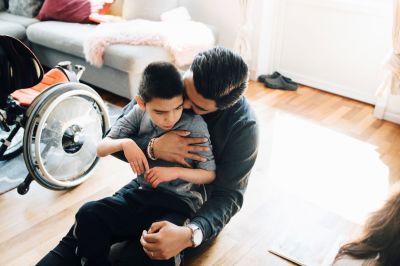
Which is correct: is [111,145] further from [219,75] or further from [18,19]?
[18,19]

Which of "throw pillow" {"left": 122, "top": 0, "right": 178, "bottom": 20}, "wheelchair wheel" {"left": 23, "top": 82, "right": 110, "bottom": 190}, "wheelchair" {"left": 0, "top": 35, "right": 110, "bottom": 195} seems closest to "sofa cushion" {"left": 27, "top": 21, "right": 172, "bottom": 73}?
"throw pillow" {"left": 122, "top": 0, "right": 178, "bottom": 20}

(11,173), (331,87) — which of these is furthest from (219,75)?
(331,87)

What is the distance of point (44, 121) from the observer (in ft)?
5.51

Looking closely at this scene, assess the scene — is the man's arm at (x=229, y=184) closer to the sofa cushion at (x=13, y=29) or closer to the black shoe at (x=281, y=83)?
the black shoe at (x=281, y=83)

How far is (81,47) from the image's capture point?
2.74 meters

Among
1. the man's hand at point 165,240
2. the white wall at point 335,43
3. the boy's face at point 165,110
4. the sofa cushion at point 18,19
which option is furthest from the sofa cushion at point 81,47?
the man's hand at point 165,240

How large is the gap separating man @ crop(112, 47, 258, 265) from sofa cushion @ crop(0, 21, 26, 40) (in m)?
2.32

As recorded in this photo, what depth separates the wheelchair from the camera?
167 cm

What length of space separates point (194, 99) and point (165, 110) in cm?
10

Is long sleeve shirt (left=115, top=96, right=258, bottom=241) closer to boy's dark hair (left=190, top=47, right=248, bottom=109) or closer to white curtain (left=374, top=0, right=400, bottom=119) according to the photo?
boy's dark hair (left=190, top=47, right=248, bottom=109)

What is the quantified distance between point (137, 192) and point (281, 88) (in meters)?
2.09

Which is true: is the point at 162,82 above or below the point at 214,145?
above

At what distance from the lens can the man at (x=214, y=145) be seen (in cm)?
112

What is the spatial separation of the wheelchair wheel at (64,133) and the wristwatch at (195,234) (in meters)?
0.82
